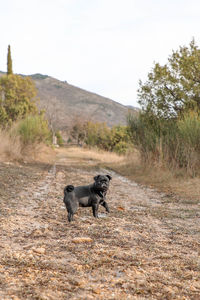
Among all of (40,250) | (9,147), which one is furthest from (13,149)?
(40,250)

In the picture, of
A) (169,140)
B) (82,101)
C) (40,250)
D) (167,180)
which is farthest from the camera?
(82,101)

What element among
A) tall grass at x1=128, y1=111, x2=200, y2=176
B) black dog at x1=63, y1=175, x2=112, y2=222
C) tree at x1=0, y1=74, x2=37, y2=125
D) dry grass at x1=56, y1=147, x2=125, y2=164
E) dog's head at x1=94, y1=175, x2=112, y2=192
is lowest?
dry grass at x1=56, y1=147, x2=125, y2=164

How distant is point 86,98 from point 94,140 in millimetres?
93418

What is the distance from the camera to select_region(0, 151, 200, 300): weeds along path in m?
2.37

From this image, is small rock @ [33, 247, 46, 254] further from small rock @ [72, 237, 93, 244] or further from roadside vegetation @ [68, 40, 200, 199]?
roadside vegetation @ [68, 40, 200, 199]

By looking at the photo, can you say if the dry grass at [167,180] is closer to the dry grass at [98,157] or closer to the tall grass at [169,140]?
the tall grass at [169,140]

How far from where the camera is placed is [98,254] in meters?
3.19

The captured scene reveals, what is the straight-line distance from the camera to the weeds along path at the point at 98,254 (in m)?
2.37

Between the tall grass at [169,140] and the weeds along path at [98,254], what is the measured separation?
509cm

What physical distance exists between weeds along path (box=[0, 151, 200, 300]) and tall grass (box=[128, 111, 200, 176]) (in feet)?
16.7

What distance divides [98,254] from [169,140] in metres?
9.55

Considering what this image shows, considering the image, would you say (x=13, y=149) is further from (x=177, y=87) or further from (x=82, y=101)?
(x=82, y=101)

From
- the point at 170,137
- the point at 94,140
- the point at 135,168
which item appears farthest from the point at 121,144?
the point at 170,137

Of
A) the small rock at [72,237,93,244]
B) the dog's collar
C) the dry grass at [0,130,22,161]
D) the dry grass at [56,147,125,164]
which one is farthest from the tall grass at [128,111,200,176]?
the small rock at [72,237,93,244]
